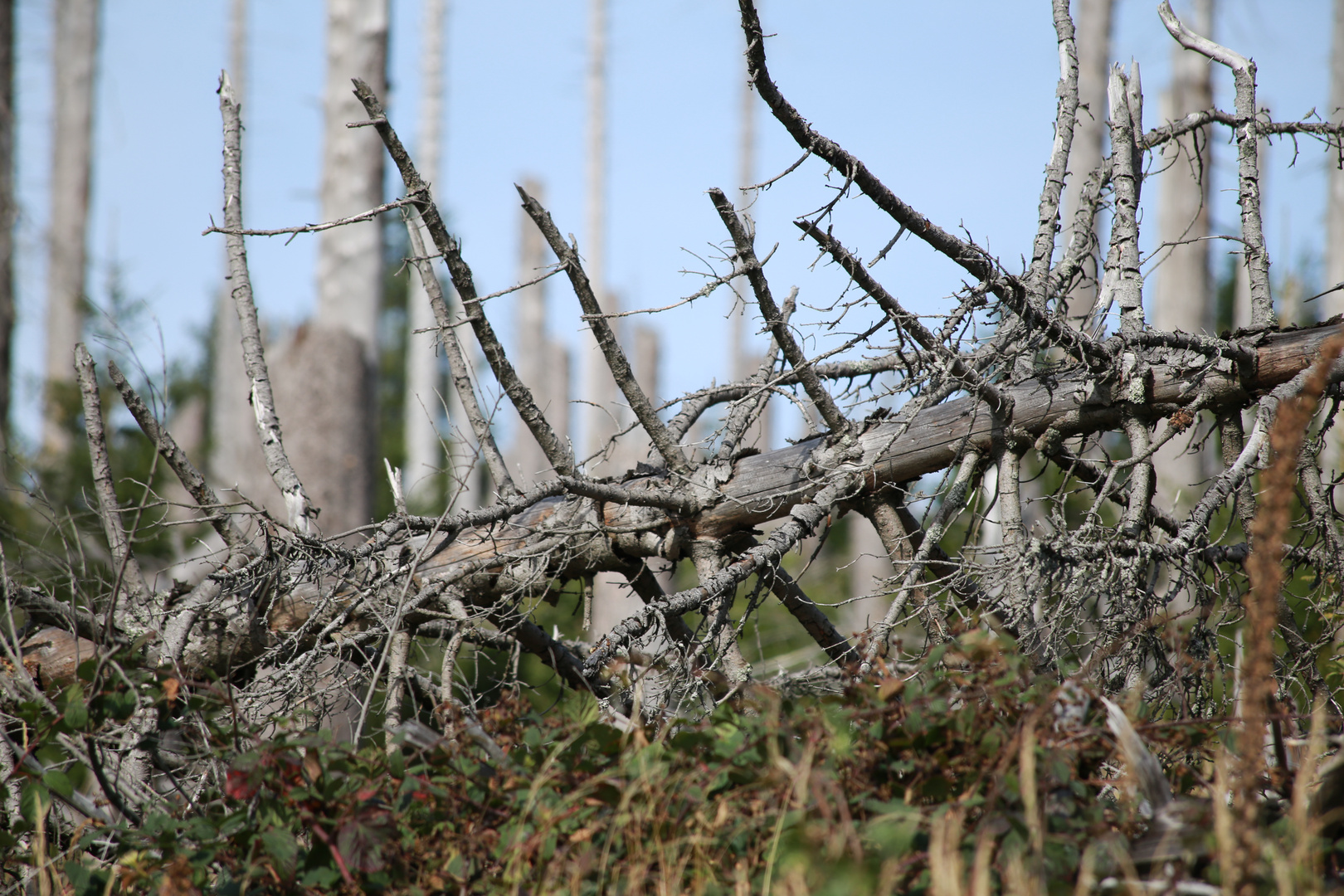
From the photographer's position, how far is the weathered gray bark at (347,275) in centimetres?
650

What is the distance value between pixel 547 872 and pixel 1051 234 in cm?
260

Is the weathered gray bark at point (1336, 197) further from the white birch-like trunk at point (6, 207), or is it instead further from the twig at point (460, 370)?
the white birch-like trunk at point (6, 207)

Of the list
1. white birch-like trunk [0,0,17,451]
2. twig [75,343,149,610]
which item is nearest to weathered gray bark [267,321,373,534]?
white birch-like trunk [0,0,17,451]

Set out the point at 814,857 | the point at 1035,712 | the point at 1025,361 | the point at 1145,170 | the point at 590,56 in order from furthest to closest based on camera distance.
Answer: the point at 590,56
the point at 1145,170
the point at 1025,361
the point at 1035,712
the point at 814,857

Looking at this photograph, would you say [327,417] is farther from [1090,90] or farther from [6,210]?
[1090,90]

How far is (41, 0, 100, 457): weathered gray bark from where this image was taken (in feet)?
46.1

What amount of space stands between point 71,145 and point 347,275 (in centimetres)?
1025

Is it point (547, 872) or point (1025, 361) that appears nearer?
point (547, 872)

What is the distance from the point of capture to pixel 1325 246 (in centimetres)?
1079

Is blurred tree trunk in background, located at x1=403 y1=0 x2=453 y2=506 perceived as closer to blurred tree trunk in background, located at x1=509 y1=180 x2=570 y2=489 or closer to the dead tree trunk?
blurred tree trunk in background, located at x1=509 y1=180 x2=570 y2=489

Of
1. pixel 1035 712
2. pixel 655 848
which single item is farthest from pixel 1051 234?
pixel 655 848

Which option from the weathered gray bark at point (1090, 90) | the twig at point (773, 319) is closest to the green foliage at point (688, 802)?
the twig at point (773, 319)

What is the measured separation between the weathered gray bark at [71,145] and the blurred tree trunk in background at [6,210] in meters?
6.10

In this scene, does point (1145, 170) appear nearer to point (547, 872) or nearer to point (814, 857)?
point (814, 857)
